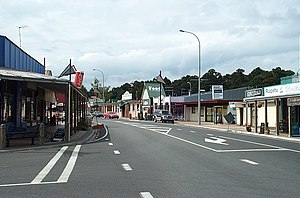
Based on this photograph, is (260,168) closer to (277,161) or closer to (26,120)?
(277,161)

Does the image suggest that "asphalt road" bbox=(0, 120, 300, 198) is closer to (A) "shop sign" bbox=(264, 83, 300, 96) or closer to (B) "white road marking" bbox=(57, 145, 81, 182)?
(B) "white road marking" bbox=(57, 145, 81, 182)

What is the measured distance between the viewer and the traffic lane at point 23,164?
10945 millimetres

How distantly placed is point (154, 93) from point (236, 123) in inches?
1602

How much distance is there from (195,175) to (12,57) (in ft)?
57.7

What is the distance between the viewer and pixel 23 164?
1371 cm

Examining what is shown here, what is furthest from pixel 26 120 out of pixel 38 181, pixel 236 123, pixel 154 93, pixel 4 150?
pixel 154 93

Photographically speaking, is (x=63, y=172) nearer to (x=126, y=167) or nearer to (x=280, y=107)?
(x=126, y=167)

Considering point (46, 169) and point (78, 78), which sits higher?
point (78, 78)

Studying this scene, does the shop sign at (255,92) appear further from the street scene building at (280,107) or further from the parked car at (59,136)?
the parked car at (59,136)

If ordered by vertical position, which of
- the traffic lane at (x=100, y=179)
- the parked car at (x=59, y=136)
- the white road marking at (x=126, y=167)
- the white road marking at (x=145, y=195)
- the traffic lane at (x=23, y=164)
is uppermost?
the parked car at (x=59, y=136)

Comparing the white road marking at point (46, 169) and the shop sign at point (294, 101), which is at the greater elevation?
the shop sign at point (294, 101)

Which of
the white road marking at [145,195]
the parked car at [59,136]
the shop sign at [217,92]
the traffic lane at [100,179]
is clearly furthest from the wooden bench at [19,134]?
the shop sign at [217,92]

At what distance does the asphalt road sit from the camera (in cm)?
888

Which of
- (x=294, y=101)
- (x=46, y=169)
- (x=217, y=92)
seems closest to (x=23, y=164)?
(x=46, y=169)
